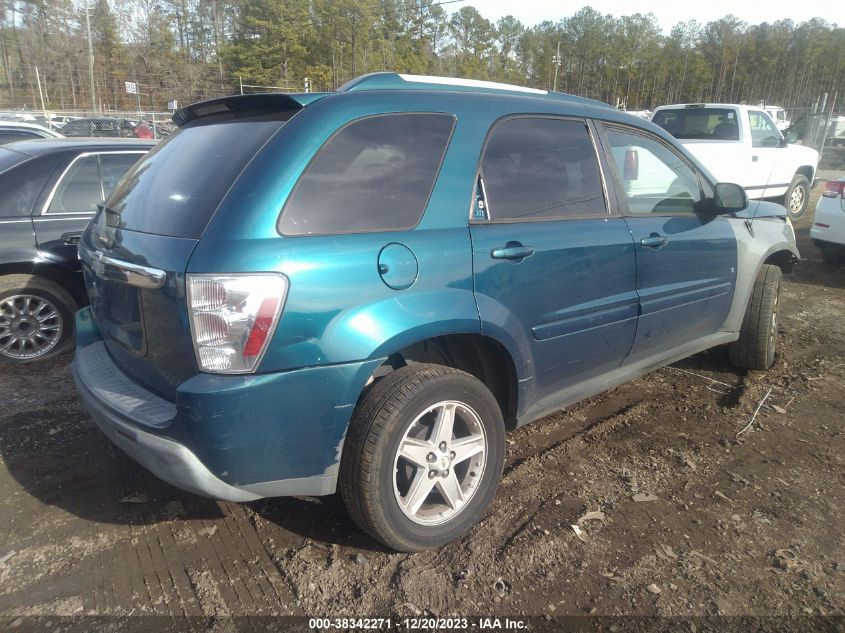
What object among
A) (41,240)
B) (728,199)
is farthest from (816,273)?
(41,240)

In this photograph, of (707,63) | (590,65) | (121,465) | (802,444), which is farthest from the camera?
(590,65)

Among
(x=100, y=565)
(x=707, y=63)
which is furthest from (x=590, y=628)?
(x=707, y=63)

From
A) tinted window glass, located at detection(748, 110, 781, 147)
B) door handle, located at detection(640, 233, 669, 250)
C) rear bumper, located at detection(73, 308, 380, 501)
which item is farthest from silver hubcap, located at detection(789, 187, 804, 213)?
rear bumper, located at detection(73, 308, 380, 501)

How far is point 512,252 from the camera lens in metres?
2.67

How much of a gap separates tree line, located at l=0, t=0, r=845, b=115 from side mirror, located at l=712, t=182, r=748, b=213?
139 ft

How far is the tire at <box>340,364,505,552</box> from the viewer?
2283 mm

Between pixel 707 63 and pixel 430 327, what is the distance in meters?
81.0

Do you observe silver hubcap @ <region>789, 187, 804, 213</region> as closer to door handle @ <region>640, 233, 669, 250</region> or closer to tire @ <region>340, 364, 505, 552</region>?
door handle @ <region>640, 233, 669, 250</region>

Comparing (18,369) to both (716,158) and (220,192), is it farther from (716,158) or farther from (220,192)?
(716,158)

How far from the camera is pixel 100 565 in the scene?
2453 mm

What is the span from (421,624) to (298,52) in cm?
5404

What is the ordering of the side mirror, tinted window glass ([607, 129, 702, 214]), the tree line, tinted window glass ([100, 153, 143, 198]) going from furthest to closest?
1. the tree line
2. tinted window glass ([100, 153, 143, 198])
3. the side mirror
4. tinted window glass ([607, 129, 702, 214])

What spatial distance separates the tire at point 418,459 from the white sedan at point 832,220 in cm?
665

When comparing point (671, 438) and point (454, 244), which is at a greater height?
point (454, 244)
